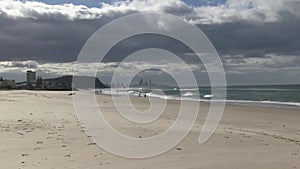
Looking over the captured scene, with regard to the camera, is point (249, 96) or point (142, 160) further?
point (249, 96)

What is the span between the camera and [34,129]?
12719mm

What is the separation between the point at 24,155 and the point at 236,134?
721cm

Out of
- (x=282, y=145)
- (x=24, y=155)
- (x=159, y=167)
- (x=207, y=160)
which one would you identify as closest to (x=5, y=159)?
(x=24, y=155)

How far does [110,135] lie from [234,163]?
492cm

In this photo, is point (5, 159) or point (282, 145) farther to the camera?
point (282, 145)

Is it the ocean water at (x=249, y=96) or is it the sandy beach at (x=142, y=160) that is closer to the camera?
the sandy beach at (x=142, y=160)

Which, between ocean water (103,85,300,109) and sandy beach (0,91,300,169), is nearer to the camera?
sandy beach (0,91,300,169)

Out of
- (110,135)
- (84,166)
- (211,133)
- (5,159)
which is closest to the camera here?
(84,166)

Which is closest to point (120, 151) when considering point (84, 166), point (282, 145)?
point (84, 166)

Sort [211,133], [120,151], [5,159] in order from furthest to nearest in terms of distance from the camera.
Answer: [211,133]
[120,151]
[5,159]

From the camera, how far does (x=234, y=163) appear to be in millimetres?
8039

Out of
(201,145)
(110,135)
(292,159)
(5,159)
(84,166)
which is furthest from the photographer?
(110,135)

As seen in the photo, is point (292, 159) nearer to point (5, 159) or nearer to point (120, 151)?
point (120, 151)

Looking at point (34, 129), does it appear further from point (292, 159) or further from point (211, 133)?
point (292, 159)
